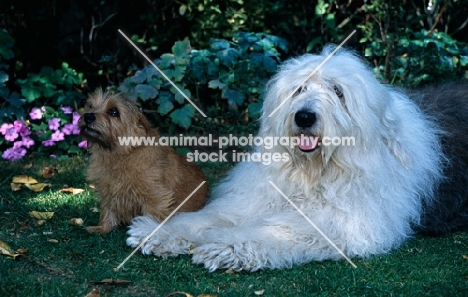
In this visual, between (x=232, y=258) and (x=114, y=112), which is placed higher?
(x=114, y=112)

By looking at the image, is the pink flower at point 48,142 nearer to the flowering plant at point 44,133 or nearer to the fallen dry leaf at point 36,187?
the flowering plant at point 44,133

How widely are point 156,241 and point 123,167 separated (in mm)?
592

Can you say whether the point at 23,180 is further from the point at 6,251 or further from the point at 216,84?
the point at 216,84

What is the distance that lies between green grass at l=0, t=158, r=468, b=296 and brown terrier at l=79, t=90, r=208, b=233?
18 cm

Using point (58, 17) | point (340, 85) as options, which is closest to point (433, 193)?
point (340, 85)

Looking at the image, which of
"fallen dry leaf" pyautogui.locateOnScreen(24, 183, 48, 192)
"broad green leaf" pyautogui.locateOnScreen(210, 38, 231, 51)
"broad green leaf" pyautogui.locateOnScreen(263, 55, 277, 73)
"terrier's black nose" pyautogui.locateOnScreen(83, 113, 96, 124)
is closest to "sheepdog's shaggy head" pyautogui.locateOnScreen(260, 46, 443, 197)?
"terrier's black nose" pyautogui.locateOnScreen(83, 113, 96, 124)

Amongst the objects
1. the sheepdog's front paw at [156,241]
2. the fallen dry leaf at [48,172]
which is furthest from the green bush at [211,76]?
the sheepdog's front paw at [156,241]

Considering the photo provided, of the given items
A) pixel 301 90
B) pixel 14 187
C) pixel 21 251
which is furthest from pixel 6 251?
pixel 301 90

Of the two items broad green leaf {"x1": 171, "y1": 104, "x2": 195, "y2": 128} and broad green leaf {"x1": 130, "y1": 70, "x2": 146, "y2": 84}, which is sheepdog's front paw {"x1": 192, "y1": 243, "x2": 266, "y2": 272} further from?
broad green leaf {"x1": 130, "y1": 70, "x2": 146, "y2": 84}

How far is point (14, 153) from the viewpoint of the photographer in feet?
21.6

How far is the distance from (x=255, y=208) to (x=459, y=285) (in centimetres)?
133

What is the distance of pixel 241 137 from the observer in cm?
702

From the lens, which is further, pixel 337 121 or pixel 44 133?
pixel 44 133

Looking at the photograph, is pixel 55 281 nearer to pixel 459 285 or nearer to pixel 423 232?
pixel 459 285
